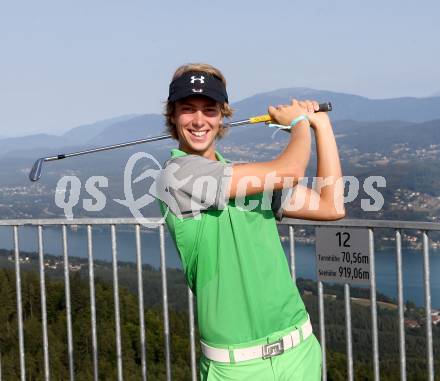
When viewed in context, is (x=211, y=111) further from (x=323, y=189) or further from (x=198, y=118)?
(x=323, y=189)

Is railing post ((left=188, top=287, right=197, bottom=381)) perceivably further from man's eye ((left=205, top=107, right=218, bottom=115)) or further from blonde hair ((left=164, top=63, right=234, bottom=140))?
man's eye ((left=205, top=107, right=218, bottom=115))

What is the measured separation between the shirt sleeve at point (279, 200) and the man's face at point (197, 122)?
9.9 inches

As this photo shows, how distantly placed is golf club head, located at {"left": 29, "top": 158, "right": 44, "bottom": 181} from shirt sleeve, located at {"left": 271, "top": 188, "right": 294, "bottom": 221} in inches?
72.2

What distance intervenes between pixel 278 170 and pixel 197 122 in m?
0.33

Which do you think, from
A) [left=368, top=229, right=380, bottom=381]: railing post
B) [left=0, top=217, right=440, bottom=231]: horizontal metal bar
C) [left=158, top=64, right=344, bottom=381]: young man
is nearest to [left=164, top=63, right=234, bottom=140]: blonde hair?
[left=158, top=64, right=344, bottom=381]: young man

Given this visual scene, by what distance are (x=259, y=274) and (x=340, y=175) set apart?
1.44ft

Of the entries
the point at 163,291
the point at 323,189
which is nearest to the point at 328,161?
the point at 323,189

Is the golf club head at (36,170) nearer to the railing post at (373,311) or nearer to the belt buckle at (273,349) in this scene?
the railing post at (373,311)

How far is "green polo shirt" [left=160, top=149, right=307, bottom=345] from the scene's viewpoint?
1941 millimetres

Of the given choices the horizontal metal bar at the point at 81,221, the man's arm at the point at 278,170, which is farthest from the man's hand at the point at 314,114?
the horizontal metal bar at the point at 81,221

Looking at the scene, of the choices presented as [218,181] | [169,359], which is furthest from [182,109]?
Result: [169,359]

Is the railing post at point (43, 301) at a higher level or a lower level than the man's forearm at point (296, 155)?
lower

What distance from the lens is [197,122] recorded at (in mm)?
2064

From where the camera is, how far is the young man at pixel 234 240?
1.93m
